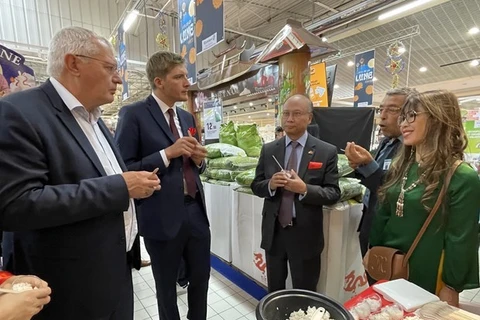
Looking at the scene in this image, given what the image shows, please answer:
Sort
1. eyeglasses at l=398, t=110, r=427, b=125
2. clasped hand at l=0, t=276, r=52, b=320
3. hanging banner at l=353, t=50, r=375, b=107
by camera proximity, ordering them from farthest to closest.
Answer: hanging banner at l=353, t=50, r=375, b=107, eyeglasses at l=398, t=110, r=427, b=125, clasped hand at l=0, t=276, r=52, b=320

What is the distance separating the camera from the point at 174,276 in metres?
1.82

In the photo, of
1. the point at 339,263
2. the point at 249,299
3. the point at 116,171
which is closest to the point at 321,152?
the point at 339,263

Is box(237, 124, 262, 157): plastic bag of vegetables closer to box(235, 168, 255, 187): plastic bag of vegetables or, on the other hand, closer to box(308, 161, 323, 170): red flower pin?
box(235, 168, 255, 187): plastic bag of vegetables

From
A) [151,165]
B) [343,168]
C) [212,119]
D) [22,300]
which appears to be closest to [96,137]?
[151,165]

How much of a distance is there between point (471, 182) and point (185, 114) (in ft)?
5.72

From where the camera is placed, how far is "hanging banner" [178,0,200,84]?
3.40 metres

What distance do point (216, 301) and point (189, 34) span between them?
10.7 ft

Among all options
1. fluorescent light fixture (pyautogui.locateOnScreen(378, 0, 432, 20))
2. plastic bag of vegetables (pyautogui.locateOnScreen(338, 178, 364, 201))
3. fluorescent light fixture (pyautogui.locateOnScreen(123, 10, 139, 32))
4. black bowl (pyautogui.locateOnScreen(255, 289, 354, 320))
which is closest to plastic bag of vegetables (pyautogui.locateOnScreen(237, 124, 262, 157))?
plastic bag of vegetables (pyautogui.locateOnScreen(338, 178, 364, 201))

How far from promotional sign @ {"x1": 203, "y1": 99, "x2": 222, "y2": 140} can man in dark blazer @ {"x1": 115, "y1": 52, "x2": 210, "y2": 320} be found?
2541 mm

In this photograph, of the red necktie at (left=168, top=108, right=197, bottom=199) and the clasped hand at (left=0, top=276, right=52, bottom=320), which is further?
the red necktie at (left=168, top=108, right=197, bottom=199)

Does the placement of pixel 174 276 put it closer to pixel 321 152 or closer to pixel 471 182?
pixel 321 152

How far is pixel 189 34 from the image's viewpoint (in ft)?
11.3

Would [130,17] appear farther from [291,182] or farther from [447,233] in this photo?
[447,233]

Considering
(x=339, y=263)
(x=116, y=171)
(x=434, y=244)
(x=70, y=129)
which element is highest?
(x=70, y=129)
